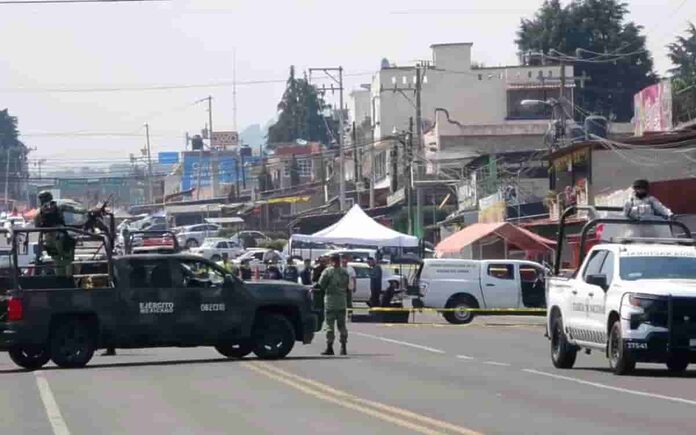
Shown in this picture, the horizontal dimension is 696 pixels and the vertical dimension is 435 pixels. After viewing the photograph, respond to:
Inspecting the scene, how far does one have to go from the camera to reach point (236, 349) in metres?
28.5

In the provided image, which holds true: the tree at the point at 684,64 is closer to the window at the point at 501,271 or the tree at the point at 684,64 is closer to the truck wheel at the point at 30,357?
the window at the point at 501,271

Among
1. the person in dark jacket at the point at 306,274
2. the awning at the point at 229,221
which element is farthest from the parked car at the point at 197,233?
the person in dark jacket at the point at 306,274

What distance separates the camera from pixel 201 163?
155875mm

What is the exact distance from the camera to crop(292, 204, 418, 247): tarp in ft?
188

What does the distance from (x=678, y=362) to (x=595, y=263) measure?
80.8 inches

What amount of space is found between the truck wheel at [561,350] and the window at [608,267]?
1.47m

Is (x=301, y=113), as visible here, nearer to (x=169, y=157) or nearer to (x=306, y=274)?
(x=169, y=157)

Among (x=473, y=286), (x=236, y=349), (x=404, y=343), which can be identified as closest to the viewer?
(x=236, y=349)

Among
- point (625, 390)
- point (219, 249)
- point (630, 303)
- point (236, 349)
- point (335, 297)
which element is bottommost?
point (236, 349)

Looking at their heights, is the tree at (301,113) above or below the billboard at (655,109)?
above

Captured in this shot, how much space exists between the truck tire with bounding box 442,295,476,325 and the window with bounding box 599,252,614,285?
72.2ft

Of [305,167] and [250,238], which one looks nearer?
[250,238]

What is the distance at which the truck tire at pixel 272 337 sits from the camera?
27.5 meters

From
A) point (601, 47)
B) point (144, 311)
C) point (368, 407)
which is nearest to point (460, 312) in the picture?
point (144, 311)
